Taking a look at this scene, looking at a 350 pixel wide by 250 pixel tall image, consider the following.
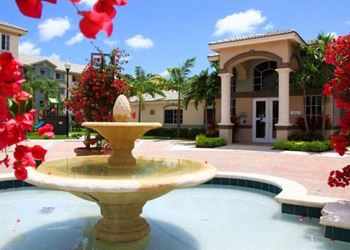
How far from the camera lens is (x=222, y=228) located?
5867 millimetres

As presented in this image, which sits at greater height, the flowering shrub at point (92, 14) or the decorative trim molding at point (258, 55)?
the decorative trim molding at point (258, 55)

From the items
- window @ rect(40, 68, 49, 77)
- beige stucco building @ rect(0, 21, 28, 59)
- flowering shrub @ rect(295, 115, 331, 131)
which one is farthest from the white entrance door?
window @ rect(40, 68, 49, 77)

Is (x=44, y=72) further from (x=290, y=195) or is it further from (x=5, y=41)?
(x=290, y=195)

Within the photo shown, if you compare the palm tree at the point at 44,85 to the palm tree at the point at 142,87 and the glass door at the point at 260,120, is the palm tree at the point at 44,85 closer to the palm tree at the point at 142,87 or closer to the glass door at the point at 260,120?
the palm tree at the point at 142,87

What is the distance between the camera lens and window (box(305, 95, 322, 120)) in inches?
804

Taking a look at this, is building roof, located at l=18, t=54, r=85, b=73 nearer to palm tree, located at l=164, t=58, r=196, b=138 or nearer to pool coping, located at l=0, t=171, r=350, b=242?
palm tree, located at l=164, t=58, r=196, b=138

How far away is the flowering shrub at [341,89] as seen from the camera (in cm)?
461

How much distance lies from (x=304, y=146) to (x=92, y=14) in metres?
17.4

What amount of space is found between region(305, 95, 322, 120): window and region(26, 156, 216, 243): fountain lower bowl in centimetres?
1607

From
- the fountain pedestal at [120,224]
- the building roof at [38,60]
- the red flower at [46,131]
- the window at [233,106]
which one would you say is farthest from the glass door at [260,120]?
the building roof at [38,60]

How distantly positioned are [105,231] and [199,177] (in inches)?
63.0

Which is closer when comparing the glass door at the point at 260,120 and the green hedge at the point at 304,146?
the green hedge at the point at 304,146

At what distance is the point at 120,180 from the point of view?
13.7 ft

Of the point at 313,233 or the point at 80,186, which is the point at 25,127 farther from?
the point at 313,233
